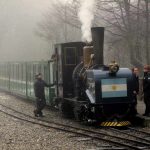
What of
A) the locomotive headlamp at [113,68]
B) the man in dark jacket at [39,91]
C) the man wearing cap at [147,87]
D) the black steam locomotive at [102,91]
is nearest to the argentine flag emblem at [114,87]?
the black steam locomotive at [102,91]

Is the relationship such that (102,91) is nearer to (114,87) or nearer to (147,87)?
(114,87)

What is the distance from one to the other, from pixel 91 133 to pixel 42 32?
36.8 m

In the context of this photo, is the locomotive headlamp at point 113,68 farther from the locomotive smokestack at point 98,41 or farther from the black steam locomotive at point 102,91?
the locomotive smokestack at point 98,41

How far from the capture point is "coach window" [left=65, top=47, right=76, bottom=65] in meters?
17.4

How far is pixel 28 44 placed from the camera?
71.1 meters

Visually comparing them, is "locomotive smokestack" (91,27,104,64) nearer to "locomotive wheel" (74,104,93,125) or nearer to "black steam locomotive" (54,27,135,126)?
"black steam locomotive" (54,27,135,126)

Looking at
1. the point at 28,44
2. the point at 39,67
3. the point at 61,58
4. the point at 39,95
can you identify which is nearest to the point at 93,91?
the point at 61,58

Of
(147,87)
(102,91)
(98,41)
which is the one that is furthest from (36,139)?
(147,87)

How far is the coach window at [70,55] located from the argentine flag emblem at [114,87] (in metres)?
3.13

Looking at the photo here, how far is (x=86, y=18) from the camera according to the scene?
697 inches

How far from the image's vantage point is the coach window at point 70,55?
17.4 meters

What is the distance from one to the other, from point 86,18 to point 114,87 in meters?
3.99

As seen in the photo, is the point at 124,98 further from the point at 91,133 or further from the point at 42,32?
the point at 42,32

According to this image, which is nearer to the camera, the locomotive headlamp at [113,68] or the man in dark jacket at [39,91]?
the locomotive headlamp at [113,68]
